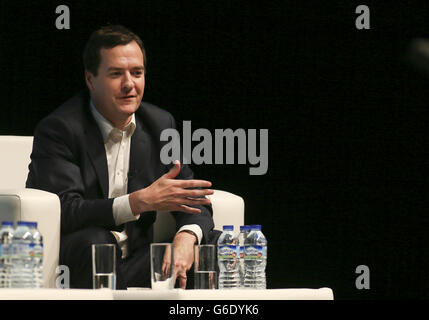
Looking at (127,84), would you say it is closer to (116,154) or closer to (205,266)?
(116,154)

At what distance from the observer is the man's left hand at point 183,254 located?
2715 mm

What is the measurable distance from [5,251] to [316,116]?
5.93 ft

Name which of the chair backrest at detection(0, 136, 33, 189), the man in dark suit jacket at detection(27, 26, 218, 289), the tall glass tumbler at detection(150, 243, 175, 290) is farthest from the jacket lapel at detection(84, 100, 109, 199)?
the tall glass tumbler at detection(150, 243, 175, 290)

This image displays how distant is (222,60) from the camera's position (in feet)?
12.2

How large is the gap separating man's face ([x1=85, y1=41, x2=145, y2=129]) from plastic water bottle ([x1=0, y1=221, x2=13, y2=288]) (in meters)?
0.71

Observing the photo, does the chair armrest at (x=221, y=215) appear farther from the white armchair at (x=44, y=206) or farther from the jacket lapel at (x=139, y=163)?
the jacket lapel at (x=139, y=163)

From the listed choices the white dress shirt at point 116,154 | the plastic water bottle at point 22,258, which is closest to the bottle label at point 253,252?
the white dress shirt at point 116,154

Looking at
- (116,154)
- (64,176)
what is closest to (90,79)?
(116,154)

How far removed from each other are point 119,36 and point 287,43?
3.31ft

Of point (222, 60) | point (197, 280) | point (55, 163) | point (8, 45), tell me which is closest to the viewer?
point (197, 280)

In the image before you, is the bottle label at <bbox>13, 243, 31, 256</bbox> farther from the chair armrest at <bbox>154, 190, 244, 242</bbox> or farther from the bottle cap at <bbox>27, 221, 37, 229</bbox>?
the chair armrest at <bbox>154, 190, 244, 242</bbox>
